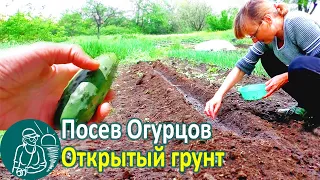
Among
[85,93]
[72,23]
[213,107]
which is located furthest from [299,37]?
[72,23]

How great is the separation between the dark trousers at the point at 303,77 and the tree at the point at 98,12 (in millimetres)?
12294

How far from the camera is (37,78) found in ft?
6.05

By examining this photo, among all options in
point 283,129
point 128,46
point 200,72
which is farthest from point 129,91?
point 128,46

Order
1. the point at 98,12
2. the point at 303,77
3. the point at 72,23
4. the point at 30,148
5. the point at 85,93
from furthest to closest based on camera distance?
the point at 98,12 < the point at 72,23 < the point at 303,77 < the point at 30,148 < the point at 85,93

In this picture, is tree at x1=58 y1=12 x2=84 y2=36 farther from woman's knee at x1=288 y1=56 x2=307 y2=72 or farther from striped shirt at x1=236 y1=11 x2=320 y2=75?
woman's knee at x1=288 y1=56 x2=307 y2=72

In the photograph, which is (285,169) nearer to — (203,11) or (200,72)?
(200,72)

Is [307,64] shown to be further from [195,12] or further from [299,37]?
[195,12]

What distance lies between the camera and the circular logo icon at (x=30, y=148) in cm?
191

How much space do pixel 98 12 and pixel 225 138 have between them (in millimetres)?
13390

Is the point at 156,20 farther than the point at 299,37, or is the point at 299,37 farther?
the point at 156,20

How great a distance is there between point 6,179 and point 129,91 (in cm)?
237

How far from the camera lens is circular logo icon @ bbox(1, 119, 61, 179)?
75.4 inches

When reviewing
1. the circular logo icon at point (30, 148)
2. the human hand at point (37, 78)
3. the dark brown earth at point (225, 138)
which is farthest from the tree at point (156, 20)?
the human hand at point (37, 78)

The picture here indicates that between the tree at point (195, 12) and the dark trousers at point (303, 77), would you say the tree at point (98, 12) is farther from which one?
the dark trousers at point (303, 77)
